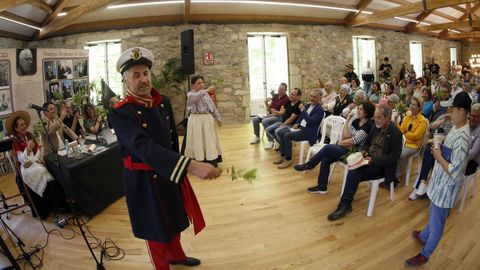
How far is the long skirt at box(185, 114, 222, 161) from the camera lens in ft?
15.8

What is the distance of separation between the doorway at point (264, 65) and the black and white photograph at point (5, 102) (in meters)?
5.59

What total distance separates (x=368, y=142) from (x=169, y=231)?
95.5 inches

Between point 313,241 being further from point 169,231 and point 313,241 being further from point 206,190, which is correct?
point 206,190

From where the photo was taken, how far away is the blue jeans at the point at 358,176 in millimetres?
3195

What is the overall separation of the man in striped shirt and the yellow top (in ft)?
5.23

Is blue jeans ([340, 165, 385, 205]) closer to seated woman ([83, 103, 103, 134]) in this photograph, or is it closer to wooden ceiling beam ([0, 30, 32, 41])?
seated woman ([83, 103, 103, 134])

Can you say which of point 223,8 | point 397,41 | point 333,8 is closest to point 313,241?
point 223,8

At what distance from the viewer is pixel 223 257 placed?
2.59 m

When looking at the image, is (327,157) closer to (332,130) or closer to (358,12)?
(332,130)

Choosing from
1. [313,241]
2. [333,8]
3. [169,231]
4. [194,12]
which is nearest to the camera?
[169,231]

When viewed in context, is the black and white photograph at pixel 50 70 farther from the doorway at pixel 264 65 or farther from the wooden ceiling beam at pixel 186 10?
the doorway at pixel 264 65

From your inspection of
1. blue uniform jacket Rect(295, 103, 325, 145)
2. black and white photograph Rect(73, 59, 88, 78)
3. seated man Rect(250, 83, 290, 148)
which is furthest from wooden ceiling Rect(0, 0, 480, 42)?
blue uniform jacket Rect(295, 103, 325, 145)

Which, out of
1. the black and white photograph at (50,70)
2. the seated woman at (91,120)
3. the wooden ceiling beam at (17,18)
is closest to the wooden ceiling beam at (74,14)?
the wooden ceiling beam at (17,18)

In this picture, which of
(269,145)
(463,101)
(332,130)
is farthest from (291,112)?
(463,101)
